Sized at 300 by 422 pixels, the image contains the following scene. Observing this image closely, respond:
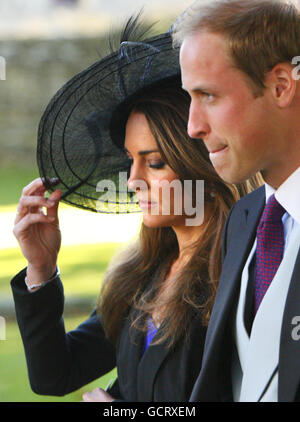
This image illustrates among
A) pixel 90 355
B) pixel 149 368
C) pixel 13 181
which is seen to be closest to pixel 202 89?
pixel 149 368

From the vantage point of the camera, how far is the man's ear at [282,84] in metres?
1.35

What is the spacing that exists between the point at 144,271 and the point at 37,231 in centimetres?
35

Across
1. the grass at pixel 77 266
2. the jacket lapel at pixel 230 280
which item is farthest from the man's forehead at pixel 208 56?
the grass at pixel 77 266

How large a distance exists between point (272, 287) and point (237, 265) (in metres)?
0.16

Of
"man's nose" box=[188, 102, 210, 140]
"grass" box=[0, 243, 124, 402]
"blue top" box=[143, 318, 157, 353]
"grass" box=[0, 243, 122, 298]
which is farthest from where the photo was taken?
"grass" box=[0, 243, 122, 298]

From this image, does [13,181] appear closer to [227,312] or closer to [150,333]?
[150,333]

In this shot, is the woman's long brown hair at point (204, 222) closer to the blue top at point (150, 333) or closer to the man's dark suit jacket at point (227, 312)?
the blue top at point (150, 333)

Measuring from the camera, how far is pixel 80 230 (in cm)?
898

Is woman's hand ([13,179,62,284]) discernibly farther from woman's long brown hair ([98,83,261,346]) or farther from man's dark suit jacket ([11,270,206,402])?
woman's long brown hair ([98,83,261,346])

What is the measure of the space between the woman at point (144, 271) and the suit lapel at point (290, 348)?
472 millimetres

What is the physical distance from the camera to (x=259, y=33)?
1.34 metres

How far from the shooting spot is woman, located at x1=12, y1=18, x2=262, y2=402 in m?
1.83

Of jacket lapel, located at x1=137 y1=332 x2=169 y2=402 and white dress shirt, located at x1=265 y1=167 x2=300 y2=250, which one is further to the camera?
jacket lapel, located at x1=137 y1=332 x2=169 y2=402

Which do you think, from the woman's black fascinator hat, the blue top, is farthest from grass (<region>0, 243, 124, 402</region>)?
the blue top
